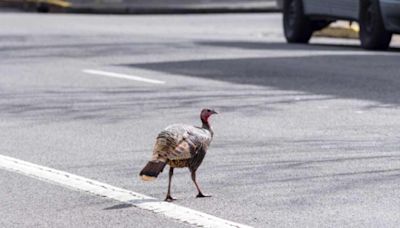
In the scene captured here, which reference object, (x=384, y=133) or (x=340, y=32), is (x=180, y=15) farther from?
(x=384, y=133)

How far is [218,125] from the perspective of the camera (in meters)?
12.7

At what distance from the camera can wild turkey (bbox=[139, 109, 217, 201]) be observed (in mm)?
8125

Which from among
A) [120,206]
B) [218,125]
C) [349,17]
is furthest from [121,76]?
[120,206]

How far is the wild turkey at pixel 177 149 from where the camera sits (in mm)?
8125

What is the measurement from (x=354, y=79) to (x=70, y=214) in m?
8.83

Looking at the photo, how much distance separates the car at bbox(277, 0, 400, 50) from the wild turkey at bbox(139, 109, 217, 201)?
12.2 metres

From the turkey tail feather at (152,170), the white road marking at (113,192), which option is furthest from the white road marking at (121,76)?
the turkey tail feather at (152,170)

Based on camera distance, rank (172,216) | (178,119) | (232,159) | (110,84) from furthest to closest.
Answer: (110,84)
(178,119)
(232,159)
(172,216)

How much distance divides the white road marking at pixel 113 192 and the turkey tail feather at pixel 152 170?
28cm

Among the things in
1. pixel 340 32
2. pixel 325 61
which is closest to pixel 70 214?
pixel 325 61

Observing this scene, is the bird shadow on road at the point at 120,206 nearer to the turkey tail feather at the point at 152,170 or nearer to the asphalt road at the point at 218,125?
the asphalt road at the point at 218,125

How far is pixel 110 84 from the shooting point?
16438 millimetres

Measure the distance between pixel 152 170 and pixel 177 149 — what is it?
0.28 meters

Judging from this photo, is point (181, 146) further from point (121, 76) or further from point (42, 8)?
point (42, 8)
